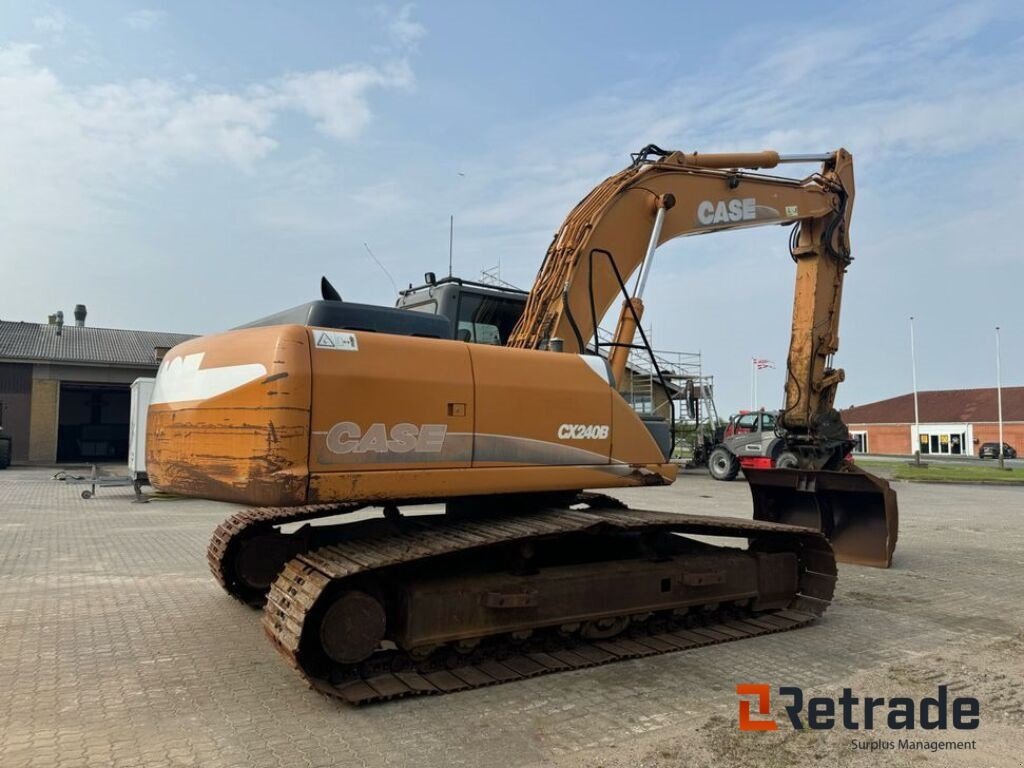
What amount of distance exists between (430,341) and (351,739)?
7.06 feet

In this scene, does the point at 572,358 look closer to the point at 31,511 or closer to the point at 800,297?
the point at 800,297

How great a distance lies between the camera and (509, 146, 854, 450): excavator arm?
5.91 meters

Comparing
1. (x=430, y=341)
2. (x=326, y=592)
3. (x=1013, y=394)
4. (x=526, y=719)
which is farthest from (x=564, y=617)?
(x=1013, y=394)

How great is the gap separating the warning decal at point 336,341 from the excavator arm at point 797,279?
160 cm

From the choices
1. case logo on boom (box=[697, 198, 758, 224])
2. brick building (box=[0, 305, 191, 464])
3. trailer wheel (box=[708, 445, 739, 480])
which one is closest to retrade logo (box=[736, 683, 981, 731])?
case logo on boom (box=[697, 198, 758, 224])

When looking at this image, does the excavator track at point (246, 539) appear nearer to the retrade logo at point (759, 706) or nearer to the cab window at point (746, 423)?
the retrade logo at point (759, 706)

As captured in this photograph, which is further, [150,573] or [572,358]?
[150,573]

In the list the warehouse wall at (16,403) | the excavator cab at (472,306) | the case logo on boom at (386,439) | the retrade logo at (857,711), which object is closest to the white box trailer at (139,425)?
the excavator cab at (472,306)

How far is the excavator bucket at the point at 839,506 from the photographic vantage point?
25.9 ft

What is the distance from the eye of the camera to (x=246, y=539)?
6152 mm

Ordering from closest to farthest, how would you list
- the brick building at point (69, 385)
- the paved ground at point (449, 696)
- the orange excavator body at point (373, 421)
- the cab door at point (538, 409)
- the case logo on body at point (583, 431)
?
the paved ground at point (449, 696) → the orange excavator body at point (373, 421) → the cab door at point (538, 409) → the case logo on body at point (583, 431) → the brick building at point (69, 385)

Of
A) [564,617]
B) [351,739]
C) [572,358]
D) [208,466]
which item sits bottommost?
[351,739]

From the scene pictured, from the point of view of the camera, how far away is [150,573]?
765 cm

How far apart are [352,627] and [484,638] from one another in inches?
35.6
